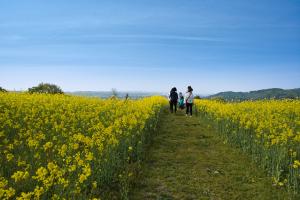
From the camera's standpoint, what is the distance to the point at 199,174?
1142 centimetres

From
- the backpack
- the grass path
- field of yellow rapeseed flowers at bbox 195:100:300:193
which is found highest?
the backpack

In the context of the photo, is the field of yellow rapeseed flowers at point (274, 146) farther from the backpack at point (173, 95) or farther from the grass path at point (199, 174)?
the backpack at point (173, 95)

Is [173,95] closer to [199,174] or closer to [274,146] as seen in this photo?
[274,146]

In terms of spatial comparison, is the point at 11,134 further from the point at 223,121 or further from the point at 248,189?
the point at 223,121

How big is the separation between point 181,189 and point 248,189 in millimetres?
2010

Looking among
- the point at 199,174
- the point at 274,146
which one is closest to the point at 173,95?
the point at 274,146

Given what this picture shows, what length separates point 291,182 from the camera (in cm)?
997

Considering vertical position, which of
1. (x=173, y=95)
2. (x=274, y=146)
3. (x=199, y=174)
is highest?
(x=173, y=95)

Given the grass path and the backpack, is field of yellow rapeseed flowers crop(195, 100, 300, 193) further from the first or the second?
the backpack

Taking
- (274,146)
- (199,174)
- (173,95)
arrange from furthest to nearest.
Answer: (173,95)
(274,146)
(199,174)

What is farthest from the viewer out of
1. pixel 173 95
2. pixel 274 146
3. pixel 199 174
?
pixel 173 95

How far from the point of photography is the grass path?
382 inches

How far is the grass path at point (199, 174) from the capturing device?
9.71 m

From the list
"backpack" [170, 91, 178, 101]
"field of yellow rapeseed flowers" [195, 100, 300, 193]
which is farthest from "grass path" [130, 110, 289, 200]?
"backpack" [170, 91, 178, 101]
